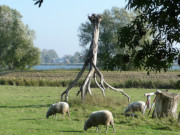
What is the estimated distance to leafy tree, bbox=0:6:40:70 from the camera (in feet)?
205

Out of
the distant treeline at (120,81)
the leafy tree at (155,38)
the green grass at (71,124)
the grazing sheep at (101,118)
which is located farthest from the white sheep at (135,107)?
the distant treeline at (120,81)

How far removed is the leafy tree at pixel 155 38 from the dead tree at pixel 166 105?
27.5ft

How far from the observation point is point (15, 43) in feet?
207

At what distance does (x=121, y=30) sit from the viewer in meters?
7.46

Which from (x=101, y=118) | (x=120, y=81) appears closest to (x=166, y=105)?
(x=101, y=118)

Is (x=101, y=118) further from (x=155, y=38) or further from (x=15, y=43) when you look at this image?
(x=15, y=43)

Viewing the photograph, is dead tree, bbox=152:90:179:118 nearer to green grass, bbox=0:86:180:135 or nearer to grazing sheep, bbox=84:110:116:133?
green grass, bbox=0:86:180:135

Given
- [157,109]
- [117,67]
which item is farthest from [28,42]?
[117,67]

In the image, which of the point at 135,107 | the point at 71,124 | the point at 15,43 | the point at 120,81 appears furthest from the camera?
the point at 15,43

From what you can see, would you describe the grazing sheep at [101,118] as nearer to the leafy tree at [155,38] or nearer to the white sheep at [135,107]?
the white sheep at [135,107]

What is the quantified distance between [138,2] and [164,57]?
116 cm

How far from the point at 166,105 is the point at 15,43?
1988 inches

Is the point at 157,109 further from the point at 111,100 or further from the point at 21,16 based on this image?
the point at 21,16

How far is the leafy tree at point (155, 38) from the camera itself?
22.5 ft
